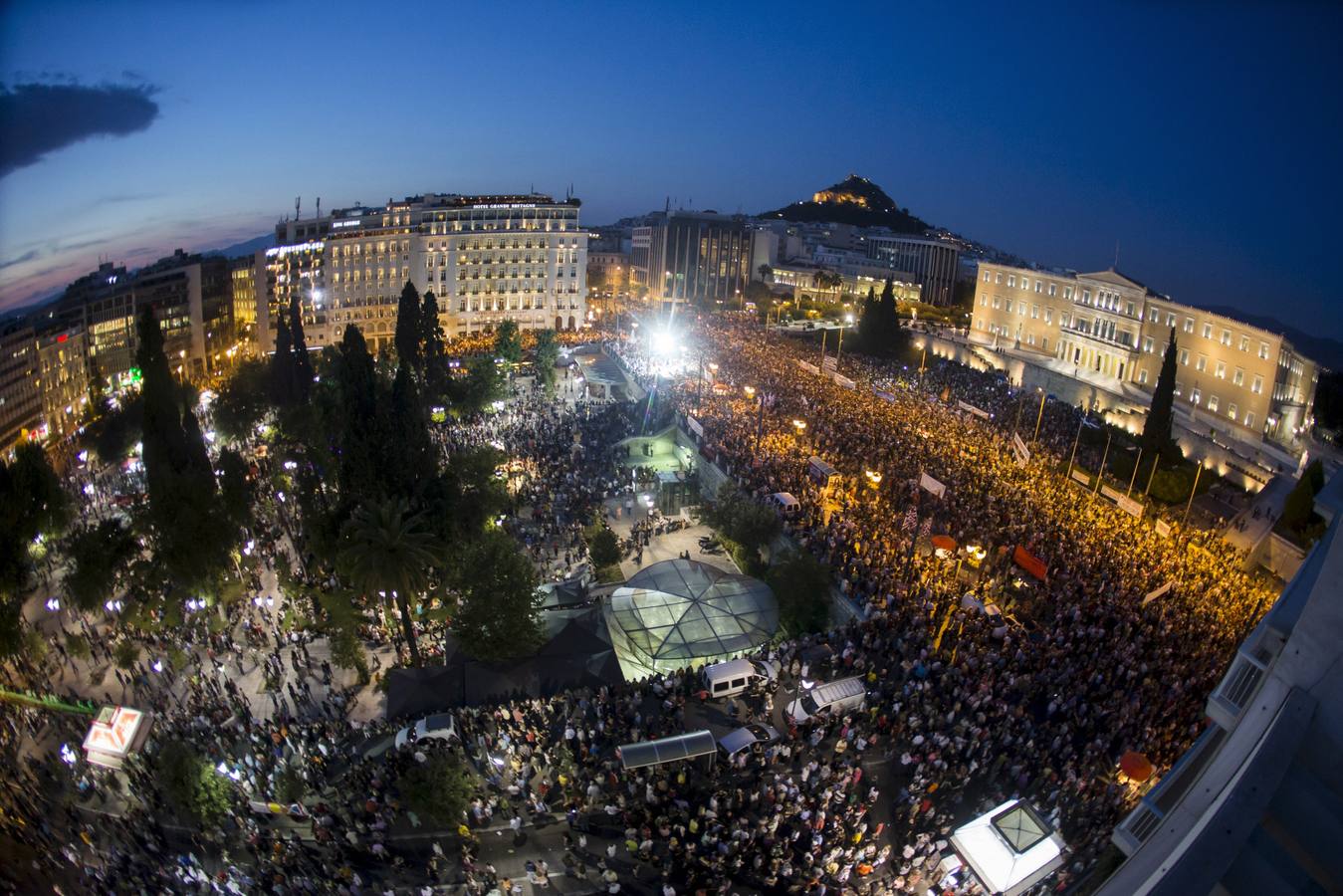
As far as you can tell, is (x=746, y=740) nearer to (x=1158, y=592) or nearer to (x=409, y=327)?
(x=1158, y=592)

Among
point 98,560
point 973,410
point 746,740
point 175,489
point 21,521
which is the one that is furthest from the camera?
point 973,410

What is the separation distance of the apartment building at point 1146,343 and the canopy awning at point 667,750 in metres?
34.5

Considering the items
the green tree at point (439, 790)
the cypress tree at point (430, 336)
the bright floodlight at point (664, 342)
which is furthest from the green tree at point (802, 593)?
the bright floodlight at point (664, 342)

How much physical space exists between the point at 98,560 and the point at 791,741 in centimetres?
1905

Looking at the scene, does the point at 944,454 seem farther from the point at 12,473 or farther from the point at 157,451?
the point at 12,473

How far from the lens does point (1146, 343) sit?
45469 mm

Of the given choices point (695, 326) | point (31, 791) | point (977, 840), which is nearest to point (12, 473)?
point (31, 791)

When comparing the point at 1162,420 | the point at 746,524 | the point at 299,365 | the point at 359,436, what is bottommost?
the point at 746,524

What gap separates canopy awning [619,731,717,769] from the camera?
1455 centimetres

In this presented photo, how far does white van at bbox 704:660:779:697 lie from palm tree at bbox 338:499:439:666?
24.2ft

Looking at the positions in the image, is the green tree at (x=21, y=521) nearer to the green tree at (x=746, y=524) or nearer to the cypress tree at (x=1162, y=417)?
the green tree at (x=746, y=524)

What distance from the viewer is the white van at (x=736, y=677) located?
1733cm

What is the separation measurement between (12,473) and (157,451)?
174 inches

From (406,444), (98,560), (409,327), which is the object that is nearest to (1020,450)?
(406,444)
